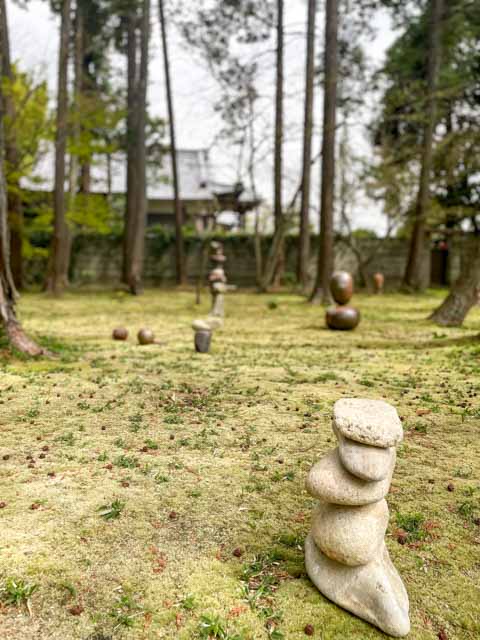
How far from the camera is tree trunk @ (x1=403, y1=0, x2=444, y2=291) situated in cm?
1473

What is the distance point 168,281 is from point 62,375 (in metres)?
16.2

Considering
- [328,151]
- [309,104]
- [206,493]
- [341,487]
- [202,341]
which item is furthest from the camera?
[309,104]

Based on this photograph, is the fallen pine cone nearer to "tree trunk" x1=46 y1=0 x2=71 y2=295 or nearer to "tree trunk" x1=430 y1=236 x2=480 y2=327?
"tree trunk" x1=430 y1=236 x2=480 y2=327

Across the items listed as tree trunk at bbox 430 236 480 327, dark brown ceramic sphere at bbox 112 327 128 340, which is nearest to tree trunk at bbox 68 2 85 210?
dark brown ceramic sphere at bbox 112 327 128 340

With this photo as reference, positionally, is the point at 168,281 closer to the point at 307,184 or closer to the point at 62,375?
the point at 307,184

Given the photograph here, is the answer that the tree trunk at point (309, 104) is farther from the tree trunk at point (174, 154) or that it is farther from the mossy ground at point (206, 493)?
the mossy ground at point (206, 493)

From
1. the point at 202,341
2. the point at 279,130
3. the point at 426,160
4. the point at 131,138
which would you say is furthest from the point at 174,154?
the point at 202,341

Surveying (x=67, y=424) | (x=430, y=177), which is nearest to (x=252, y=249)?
(x=430, y=177)

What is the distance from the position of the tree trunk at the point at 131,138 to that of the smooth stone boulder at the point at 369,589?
14758 mm

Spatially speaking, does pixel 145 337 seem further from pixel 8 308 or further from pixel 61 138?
pixel 61 138

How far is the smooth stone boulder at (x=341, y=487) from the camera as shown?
85.3 inches

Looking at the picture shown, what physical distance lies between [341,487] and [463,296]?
789cm

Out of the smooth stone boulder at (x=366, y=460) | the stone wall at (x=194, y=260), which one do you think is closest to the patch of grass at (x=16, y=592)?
the smooth stone boulder at (x=366, y=460)

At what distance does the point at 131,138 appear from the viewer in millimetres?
18453
